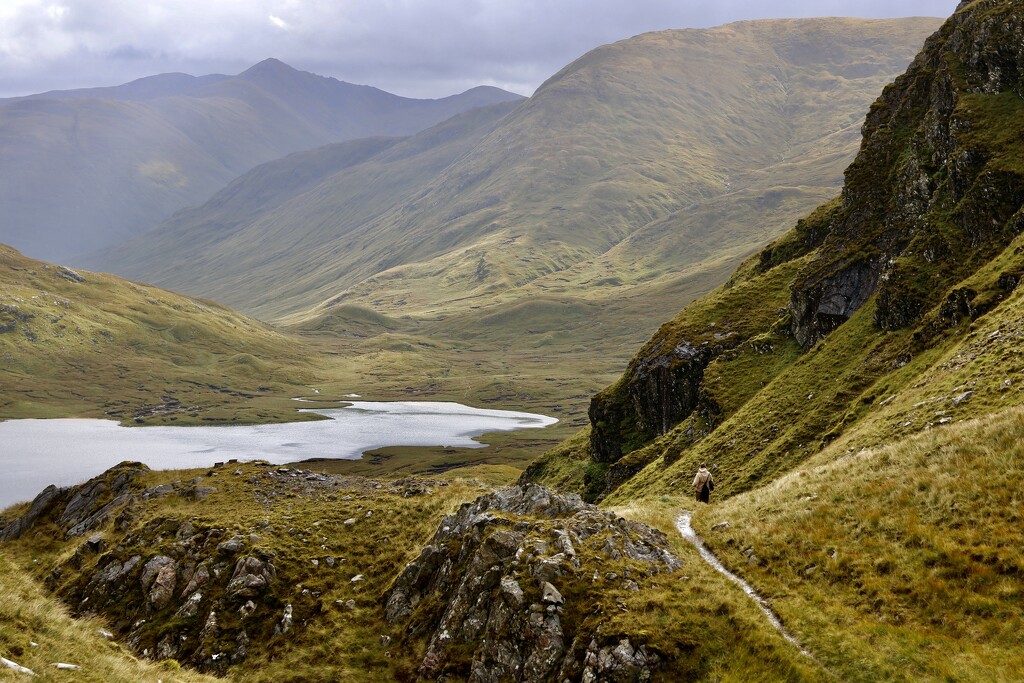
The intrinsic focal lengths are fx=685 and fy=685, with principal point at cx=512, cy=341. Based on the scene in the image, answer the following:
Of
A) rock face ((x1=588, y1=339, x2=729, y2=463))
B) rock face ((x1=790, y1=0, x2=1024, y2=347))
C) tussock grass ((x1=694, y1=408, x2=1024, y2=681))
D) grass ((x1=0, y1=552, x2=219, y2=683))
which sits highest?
rock face ((x1=790, y1=0, x2=1024, y2=347))

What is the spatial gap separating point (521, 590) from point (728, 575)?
26.1 ft

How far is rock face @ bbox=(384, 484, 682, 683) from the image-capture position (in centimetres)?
2214

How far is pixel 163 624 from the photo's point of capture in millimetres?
31109

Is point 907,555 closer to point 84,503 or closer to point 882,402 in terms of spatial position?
point 882,402

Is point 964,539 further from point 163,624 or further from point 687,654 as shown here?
point 163,624

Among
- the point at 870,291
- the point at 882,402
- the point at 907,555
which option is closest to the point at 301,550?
the point at 907,555

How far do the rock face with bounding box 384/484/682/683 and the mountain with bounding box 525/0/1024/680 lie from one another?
5262mm

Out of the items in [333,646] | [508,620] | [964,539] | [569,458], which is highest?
[964,539]

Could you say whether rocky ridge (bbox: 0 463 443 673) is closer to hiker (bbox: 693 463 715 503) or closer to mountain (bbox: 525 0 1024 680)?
hiker (bbox: 693 463 715 503)

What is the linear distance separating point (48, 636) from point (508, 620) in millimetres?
14135

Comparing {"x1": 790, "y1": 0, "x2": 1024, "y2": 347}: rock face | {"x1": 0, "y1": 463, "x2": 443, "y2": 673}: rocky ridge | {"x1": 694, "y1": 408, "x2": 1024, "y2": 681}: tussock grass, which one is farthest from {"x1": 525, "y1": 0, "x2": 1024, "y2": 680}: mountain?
{"x1": 0, "y1": 463, "x2": 443, "y2": 673}: rocky ridge

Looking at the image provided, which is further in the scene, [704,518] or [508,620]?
[704,518]

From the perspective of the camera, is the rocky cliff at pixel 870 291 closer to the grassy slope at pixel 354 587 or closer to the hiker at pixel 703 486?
the hiker at pixel 703 486

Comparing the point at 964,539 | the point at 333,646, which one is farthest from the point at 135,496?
the point at 964,539
